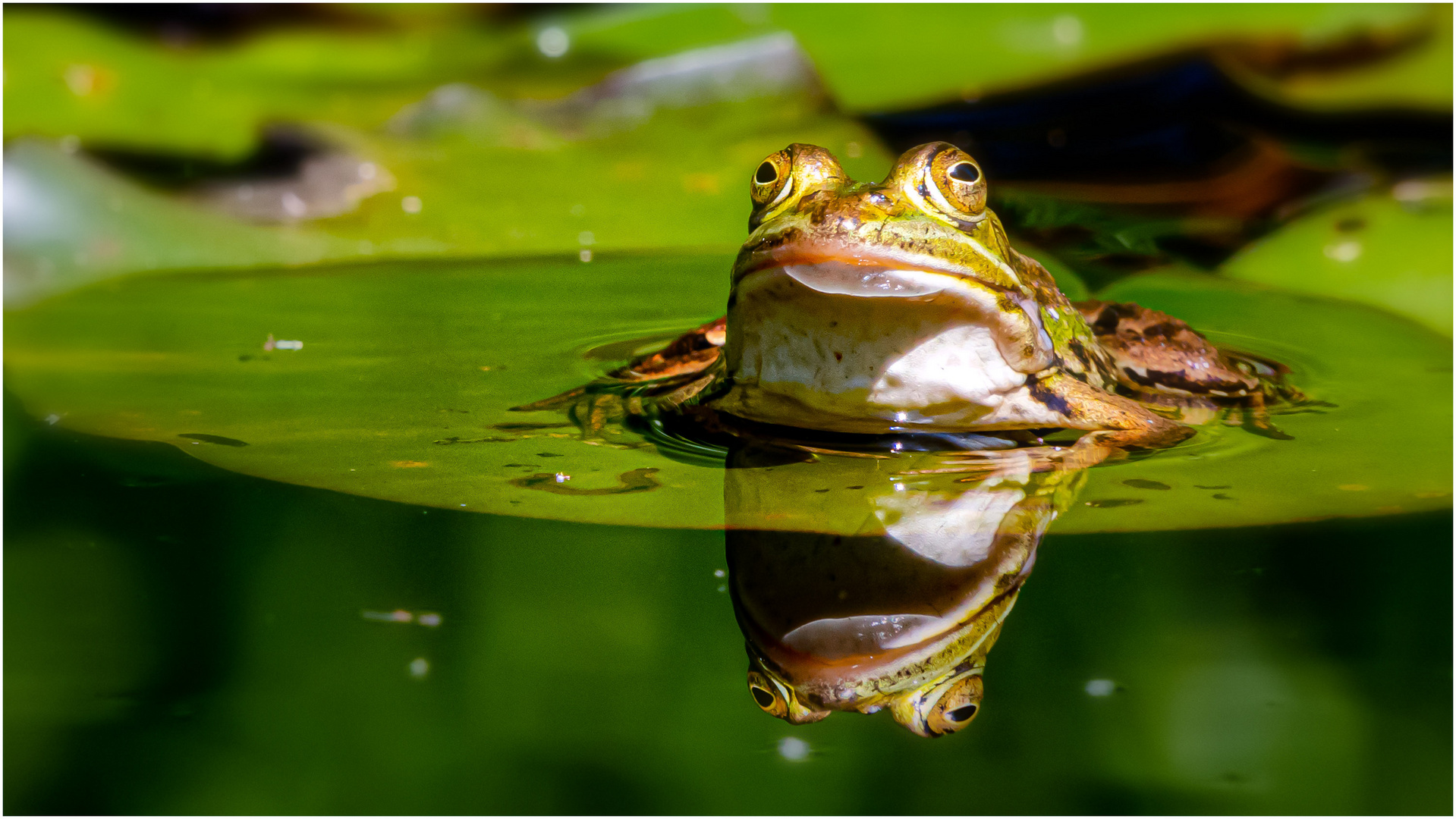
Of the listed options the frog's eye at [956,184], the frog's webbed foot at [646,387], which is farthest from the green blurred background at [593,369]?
the frog's eye at [956,184]

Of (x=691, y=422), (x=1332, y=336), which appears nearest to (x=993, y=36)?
(x=1332, y=336)

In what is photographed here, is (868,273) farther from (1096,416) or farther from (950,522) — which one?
(1096,416)

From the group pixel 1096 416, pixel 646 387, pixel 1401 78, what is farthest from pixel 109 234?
pixel 1401 78

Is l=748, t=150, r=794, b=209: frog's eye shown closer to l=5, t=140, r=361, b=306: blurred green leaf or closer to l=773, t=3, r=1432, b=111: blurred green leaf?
l=5, t=140, r=361, b=306: blurred green leaf

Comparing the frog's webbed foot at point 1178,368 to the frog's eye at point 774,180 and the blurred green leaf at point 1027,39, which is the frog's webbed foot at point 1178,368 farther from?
the blurred green leaf at point 1027,39

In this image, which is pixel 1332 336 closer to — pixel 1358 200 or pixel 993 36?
pixel 1358 200

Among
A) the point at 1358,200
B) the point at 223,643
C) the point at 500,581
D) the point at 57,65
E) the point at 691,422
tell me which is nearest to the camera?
the point at 223,643
